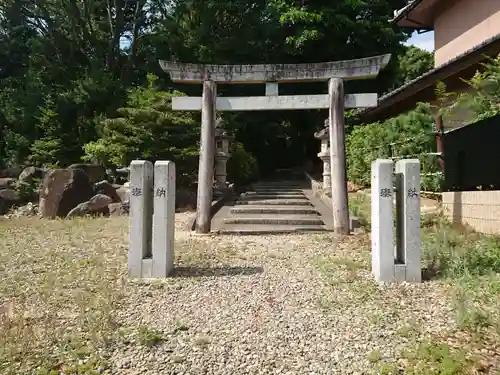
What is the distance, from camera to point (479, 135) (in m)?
7.73

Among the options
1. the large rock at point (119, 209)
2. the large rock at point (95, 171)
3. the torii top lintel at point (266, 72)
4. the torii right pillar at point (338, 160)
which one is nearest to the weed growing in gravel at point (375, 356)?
the torii right pillar at point (338, 160)

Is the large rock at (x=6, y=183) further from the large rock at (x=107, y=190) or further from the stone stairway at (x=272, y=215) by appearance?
the stone stairway at (x=272, y=215)

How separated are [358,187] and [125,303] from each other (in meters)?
11.2

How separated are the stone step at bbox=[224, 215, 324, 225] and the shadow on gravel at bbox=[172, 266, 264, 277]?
3897mm

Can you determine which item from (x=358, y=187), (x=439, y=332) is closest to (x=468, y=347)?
(x=439, y=332)

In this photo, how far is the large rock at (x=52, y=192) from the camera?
41.8 feet

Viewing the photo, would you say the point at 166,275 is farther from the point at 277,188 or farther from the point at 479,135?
the point at 277,188

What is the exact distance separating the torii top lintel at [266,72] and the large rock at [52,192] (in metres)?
5.79

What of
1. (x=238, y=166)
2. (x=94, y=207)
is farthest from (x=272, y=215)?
(x=238, y=166)

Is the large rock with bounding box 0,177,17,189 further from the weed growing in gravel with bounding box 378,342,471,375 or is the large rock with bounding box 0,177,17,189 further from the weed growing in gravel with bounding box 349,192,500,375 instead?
the weed growing in gravel with bounding box 378,342,471,375

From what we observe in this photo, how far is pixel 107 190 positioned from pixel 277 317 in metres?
11.1

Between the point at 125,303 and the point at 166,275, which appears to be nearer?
the point at 125,303

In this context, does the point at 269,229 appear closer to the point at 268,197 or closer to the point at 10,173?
the point at 268,197

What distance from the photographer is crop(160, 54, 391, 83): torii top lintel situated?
29.6ft
